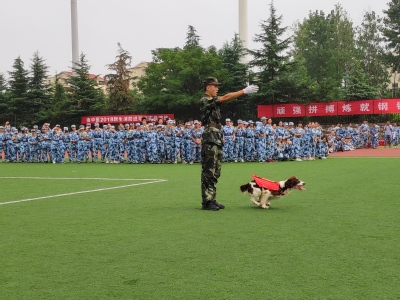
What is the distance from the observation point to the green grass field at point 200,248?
11.6 ft

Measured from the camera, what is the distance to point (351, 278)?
145 inches

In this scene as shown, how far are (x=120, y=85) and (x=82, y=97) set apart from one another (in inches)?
205

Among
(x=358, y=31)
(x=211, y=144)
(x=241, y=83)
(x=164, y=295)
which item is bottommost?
(x=164, y=295)

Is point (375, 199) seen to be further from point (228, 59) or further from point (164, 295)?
point (228, 59)

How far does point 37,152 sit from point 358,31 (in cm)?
3949

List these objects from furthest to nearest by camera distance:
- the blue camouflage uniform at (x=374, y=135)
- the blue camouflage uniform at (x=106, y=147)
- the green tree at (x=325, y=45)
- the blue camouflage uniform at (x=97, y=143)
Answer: the green tree at (x=325, y=45) → the blue camouflage uniform at (x=374, y=135) → the blue camouflage uniform at (x=97, y=143) → the blue camouflage uniform at (x=106, y=147)

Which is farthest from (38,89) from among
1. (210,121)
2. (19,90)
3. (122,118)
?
(210,121)

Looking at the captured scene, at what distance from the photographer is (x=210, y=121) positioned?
715cm

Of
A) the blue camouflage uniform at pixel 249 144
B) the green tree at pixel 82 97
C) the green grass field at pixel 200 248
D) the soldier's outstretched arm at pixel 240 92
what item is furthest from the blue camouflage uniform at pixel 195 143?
the green tree at pixel 82 97

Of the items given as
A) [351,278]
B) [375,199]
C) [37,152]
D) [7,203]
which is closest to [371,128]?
[37,152]

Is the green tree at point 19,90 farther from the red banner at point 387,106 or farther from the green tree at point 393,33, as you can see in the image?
the green tree at point 393,33

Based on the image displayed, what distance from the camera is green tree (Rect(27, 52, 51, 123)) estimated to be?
45.5 meters

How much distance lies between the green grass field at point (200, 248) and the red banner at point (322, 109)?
23.0 m

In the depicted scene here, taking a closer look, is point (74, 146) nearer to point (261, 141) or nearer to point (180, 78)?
point (261, 141)
